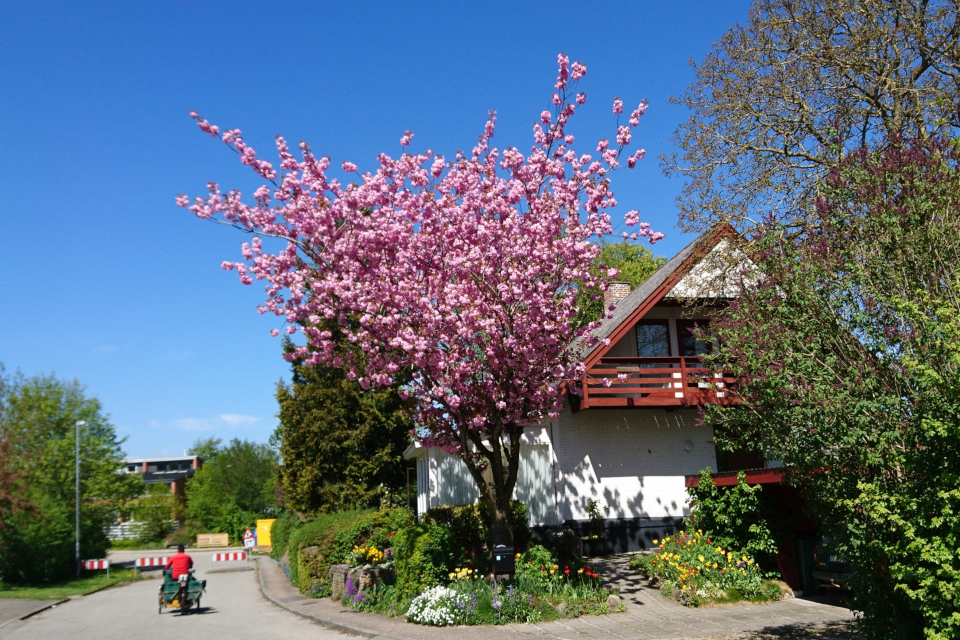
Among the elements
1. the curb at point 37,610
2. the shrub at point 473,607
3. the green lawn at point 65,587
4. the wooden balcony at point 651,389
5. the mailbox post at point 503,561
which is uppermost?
the wooden balcony at point 651,389

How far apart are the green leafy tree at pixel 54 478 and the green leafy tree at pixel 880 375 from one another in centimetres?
2605

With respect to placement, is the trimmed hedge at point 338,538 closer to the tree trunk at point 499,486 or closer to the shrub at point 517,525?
the shrub at point 517,525

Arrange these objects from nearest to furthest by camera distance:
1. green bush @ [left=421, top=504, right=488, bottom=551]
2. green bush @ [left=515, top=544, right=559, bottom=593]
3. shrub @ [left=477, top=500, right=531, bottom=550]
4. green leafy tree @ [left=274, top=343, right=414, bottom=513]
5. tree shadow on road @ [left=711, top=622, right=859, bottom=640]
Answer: tree shadow on road @ [left=711, top=622, right=859, bottom=640], green bush @ [left=515, top=544, right=559, bottom=593], shrub @ [left=477, top=500, right=531, bottom=550], green bush @ [left=421, top=504, right=488, bottom=551], green leafy tree @ [left=274, top=343, right=414, bottom=513]

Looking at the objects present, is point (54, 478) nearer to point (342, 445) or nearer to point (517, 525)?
point (342, 445)

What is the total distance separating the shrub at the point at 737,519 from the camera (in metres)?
14.3

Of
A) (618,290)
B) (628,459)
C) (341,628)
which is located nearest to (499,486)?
(341,628)

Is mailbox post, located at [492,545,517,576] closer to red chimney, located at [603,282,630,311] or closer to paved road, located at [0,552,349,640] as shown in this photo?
paved road, located at [0,552,349,640]

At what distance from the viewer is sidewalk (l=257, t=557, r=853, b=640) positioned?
11352mm

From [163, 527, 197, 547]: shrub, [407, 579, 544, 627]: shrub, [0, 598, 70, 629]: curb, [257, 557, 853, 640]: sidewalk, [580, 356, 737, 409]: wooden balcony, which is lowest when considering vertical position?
[163, 527, 197, 547]: shrub

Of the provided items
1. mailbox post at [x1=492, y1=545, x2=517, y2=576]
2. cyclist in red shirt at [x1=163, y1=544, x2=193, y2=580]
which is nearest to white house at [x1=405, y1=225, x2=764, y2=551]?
mailbox post at [x1=492, y1=545, x2=517, y2=576]

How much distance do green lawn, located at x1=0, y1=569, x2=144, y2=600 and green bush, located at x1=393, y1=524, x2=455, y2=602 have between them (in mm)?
13638

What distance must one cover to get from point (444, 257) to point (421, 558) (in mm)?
5592

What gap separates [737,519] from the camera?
1469cm

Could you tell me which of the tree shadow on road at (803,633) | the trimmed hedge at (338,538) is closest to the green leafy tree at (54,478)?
the trimmed hedge at (338,538)
